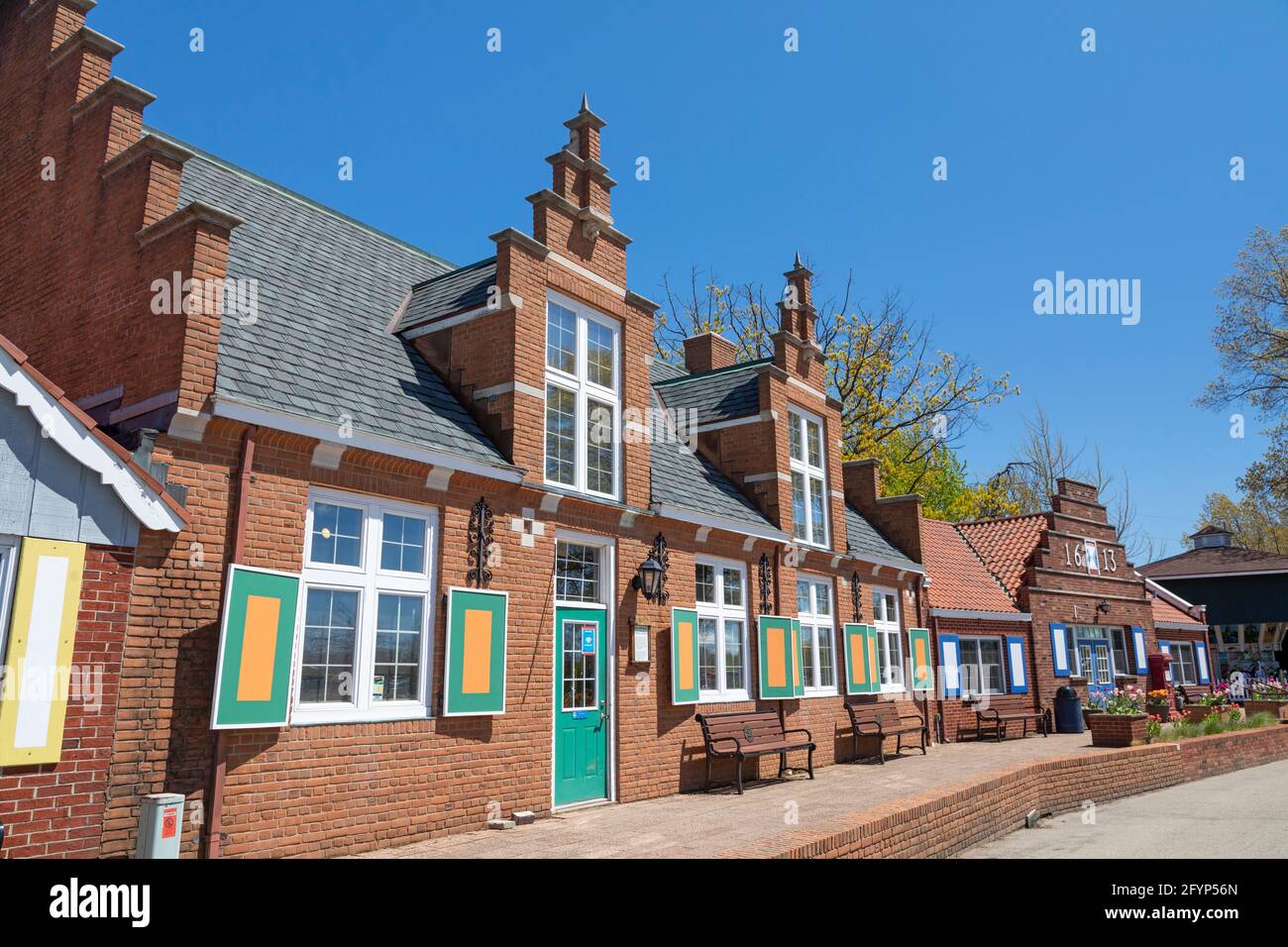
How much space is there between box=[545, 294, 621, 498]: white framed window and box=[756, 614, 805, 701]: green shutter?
3.91 metres

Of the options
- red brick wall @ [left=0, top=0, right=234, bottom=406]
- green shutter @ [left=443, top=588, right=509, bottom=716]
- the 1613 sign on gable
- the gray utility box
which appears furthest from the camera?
the 1613 sign on gable

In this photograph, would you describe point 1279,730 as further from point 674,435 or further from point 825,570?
point 674,435

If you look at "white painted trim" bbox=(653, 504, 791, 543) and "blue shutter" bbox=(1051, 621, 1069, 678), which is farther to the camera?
"blue shutter" bbox=(1051, 621, 1069, 678)

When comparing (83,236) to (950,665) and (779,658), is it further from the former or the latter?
(950,665)

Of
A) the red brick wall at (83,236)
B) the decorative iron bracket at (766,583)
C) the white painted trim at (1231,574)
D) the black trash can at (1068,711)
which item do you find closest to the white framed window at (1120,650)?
the black trash can at (1068,711)

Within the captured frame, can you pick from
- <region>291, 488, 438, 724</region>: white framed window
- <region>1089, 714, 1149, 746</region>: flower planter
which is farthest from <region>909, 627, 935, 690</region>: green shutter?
<region>291, 488, 438, 724</region>: white framed window

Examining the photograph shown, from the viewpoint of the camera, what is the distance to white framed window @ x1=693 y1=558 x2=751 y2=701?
13.4 metres

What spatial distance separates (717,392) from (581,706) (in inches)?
306

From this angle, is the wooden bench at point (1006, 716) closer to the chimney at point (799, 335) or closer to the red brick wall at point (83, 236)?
the chimney at point (799, 335)

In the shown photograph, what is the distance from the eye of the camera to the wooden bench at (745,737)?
12516 mm

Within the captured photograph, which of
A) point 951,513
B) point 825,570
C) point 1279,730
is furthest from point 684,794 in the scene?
point 951,513

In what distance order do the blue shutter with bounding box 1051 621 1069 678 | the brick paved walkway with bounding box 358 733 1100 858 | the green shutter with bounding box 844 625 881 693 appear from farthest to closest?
the blue shutter with bounding box 1051 621 1069 678 → the green shutter with bounding box 844 625 881 693 → the brick paved walkway with bounding box 358 733 1100 858

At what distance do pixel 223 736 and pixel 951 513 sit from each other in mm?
32643

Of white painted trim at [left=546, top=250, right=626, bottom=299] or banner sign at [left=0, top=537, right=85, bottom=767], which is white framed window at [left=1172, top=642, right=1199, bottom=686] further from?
banner sign at [left=0, top=537, right=85, bottom=767]
